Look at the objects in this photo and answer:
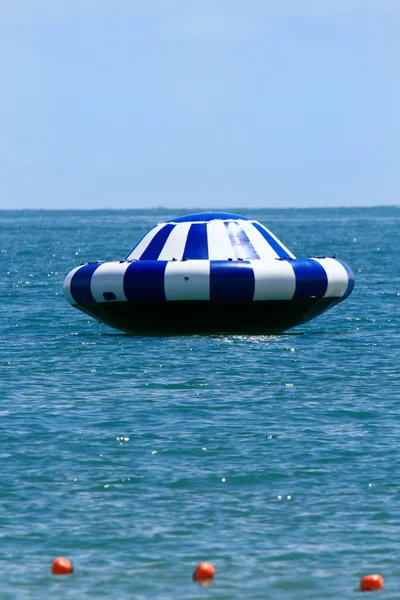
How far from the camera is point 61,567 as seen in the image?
9.91m

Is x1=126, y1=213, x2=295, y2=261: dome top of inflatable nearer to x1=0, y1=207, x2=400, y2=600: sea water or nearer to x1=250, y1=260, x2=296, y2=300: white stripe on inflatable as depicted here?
x1=250, y1=260, x2=296, y2=300: white stripe on inflatable

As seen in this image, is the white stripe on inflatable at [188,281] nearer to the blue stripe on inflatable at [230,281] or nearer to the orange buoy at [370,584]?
the blue stripe on inflatable at [230,281]

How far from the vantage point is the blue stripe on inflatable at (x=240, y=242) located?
74.8ft

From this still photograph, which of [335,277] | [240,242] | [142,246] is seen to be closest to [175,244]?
[142,246]

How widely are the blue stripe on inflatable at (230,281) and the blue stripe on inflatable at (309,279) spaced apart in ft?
3.24

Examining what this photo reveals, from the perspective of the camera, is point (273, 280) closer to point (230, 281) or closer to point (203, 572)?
point (230, 281)

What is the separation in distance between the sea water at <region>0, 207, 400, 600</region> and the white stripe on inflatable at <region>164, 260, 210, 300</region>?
3.62 feet

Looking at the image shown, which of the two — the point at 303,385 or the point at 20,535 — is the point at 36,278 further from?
the point at 20,535

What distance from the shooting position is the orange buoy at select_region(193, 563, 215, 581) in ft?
31.9

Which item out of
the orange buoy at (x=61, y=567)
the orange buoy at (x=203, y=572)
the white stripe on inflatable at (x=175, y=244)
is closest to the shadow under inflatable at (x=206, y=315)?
the white stripe on inflatable at (x=175, y=244)

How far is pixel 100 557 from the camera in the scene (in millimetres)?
10336

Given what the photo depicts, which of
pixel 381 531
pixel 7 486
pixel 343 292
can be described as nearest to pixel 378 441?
pixel 381 531

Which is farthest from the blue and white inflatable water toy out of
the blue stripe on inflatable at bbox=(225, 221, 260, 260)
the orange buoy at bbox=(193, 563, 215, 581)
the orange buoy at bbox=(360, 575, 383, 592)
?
the orange buoy at bbox=(360, 575, 383, 592)

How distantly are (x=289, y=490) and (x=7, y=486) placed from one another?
9.69 ft
